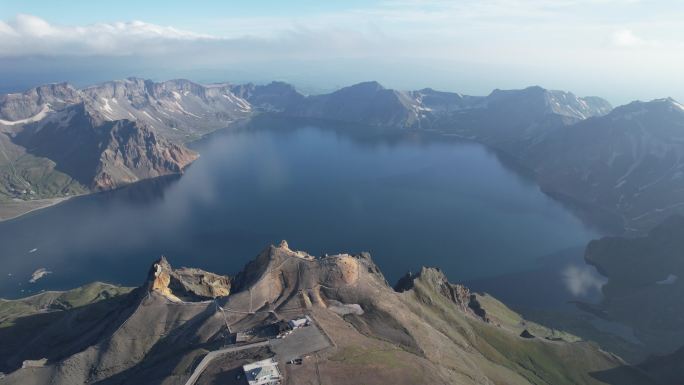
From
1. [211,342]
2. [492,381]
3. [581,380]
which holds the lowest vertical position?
[581,380]

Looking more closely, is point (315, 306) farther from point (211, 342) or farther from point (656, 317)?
point (656, 317)

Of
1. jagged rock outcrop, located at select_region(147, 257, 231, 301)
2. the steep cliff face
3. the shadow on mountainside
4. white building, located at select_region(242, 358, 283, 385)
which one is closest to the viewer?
white building, located at select_region(242, 358, 283, 385)

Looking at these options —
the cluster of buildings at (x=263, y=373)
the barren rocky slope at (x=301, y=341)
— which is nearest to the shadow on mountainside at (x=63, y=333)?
the barren rocky slope at (x=301, y=341)

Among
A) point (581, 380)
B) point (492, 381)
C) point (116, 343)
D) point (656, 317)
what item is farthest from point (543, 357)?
point (116, 343)

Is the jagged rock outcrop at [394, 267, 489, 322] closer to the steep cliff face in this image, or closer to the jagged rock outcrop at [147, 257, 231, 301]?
the jagged rock outcrop at [147, 257, 231, 301]

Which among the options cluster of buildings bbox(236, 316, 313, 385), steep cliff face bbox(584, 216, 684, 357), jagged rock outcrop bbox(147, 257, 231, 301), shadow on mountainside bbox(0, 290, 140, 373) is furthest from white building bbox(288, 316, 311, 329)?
steep cliff face bbox(584, 216, 684, 357)

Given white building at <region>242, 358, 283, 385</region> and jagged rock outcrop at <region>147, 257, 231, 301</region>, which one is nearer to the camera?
white building at <region>242, 358, 283, 385</region>
